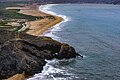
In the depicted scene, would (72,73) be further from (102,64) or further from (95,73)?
(102,64)

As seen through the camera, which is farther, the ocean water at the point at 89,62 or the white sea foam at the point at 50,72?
the ocean water at the point at 89,62

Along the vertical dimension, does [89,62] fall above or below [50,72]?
above

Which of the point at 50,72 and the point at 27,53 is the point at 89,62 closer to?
the point at 50,72

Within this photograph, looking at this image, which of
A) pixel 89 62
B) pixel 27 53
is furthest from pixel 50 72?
pixel 89 62

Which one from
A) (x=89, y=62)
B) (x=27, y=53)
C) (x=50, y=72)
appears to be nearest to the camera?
(x=50, y=72)

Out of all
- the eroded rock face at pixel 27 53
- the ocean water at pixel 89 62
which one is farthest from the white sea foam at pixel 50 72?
the eroded rock face at pixel 27 53

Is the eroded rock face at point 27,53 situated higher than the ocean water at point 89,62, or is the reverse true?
the eroded rock face at point 27,53

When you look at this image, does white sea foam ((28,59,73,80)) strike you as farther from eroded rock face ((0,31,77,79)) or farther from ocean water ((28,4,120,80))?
eroded rock face ((0,31,77,79))

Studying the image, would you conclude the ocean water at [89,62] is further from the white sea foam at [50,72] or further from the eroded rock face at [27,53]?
the eroded rock face at [27,53]

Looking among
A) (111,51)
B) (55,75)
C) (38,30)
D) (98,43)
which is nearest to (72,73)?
(55,75)
